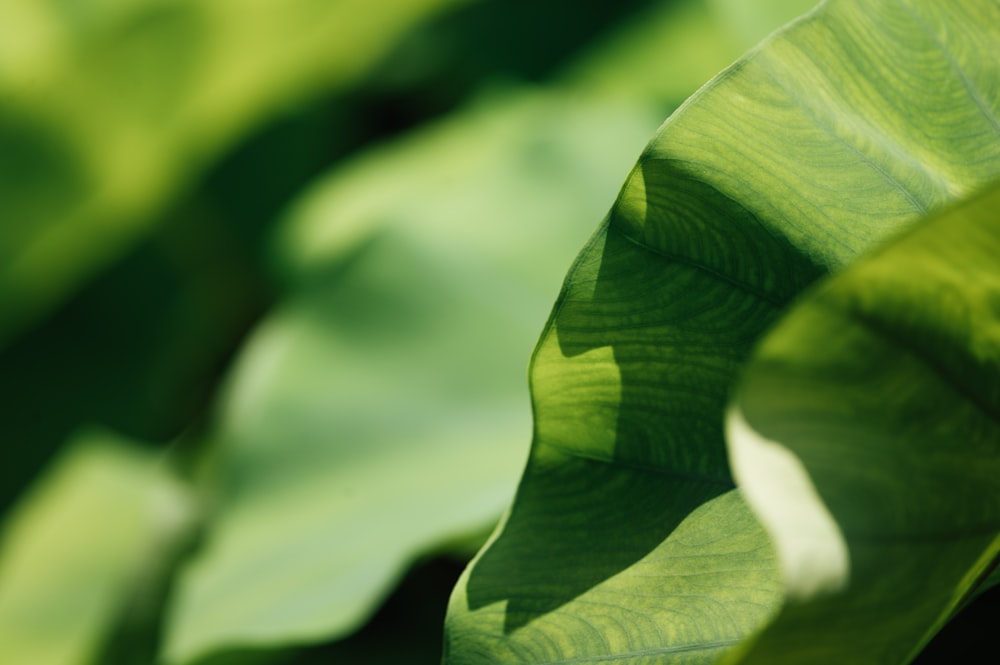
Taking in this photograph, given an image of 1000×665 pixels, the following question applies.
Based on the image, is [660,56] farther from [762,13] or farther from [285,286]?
[762,13]

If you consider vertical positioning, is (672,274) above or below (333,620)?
above

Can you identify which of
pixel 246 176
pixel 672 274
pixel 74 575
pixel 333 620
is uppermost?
pixel 672 274

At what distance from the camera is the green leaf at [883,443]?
0.87 ft

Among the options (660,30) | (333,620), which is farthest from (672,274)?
(660,30)

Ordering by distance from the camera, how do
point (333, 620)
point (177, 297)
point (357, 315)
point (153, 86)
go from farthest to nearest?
point (177, 297)
point (153, 86)
point (357, 315)
point (333, 620)

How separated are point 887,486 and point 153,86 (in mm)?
1175

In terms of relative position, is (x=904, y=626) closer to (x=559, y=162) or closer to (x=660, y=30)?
(x=559, y=162)

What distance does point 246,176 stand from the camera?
4.95 ft

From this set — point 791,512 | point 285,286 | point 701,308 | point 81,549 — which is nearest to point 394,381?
point 285,286

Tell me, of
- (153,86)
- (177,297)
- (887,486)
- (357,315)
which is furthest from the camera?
(177,297)

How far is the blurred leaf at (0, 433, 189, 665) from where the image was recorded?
1129 millimetres

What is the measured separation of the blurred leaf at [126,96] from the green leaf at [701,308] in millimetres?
1018

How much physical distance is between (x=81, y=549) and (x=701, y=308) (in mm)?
1011

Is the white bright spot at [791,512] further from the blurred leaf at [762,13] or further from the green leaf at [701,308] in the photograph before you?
the blurred leaf at [762,13]
